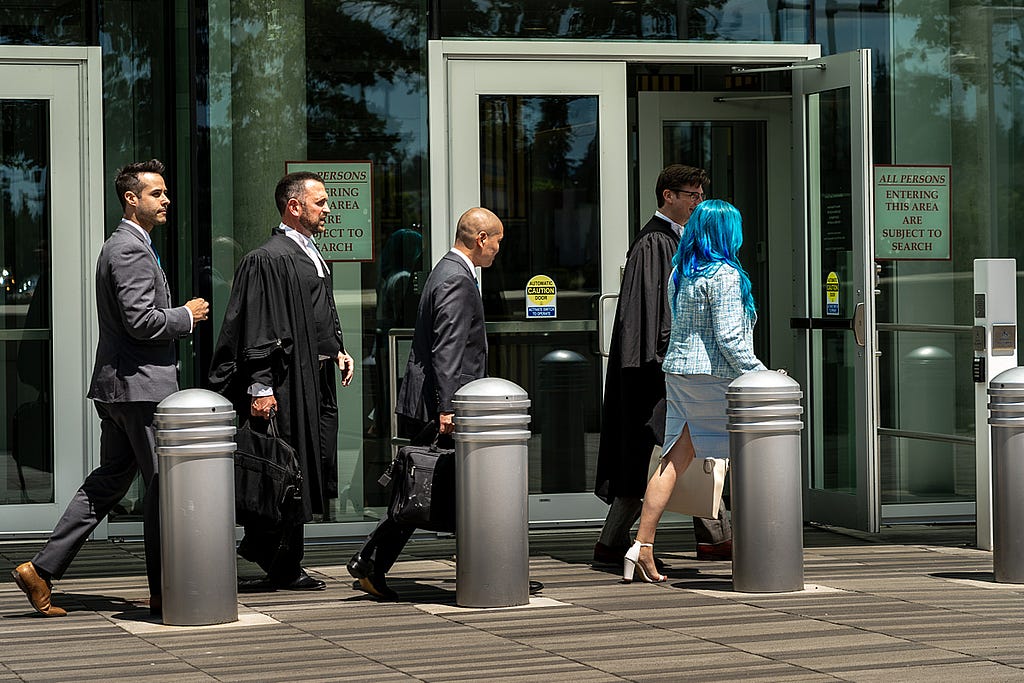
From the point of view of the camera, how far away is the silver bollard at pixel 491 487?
706cm

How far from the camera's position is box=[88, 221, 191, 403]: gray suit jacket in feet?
23.5

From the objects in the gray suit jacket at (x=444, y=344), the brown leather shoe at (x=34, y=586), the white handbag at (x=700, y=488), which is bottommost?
the brown leather shoe at (x=34, y=586)

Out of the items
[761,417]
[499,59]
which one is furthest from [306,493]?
[499,59]

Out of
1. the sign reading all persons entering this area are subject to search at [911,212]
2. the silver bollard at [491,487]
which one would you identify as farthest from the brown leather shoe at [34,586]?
the sign reading all persons entering this area are subject to search at [911,212]

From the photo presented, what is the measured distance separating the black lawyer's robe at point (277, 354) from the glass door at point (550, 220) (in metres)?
2.25

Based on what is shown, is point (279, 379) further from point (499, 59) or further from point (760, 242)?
point (760, 242)

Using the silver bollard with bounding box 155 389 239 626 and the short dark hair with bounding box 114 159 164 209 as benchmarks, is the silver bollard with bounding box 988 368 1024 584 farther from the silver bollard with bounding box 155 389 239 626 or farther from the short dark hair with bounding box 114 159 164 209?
the short dark hair with bounding box 114 159 164 209

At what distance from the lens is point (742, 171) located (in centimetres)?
1154

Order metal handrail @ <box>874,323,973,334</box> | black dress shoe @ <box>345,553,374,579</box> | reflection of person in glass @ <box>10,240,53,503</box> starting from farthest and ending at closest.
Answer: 1. metal handrail @ <box>874,323,973,334</box>
2. reflection of person in glass @ <box>10,240,53,503</box>
3. black dress shoe @ <box>345,553,374,579</box>

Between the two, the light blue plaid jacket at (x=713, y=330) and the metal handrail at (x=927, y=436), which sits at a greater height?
the light blue plaid jacket at (x=713, y=330)

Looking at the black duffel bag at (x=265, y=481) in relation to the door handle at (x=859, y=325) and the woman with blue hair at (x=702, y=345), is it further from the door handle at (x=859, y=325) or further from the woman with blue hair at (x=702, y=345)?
the door handle at (x=859, y=325)

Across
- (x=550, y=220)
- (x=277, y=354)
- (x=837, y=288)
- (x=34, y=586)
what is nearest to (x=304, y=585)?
(x=277, y=354)

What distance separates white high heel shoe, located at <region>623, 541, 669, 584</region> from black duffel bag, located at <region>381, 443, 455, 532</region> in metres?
1.04

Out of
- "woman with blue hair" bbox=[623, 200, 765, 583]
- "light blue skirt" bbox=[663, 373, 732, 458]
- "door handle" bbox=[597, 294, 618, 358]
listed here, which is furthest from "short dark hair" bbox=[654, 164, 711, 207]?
"door handle" bbox=[597, 294, 618, 358]
